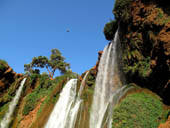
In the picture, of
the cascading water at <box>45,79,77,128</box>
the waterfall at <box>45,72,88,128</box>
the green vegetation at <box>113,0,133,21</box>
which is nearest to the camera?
the waterfall at <box>45,72,88,128</box>

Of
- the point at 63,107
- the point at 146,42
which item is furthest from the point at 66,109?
the point at 146,42

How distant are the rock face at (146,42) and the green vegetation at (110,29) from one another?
6.19ft

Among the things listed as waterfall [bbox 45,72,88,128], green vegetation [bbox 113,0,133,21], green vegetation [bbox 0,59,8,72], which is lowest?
waterfall [bbox 45,72,88,128]

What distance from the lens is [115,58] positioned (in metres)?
13.6

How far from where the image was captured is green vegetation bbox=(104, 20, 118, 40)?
53.7ft

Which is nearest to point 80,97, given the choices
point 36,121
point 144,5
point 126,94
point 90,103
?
point 90,103

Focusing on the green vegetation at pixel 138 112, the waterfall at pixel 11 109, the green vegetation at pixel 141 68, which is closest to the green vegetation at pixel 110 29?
the green vegetation at pixel 141 68

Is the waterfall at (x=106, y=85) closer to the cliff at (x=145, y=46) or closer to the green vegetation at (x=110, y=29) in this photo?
the cliff at (x=145, y=46)

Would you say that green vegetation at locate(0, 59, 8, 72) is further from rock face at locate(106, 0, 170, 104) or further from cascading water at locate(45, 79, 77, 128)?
rock face at locate(106, 0, 170, 104)

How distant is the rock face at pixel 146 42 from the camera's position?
829 centimetres

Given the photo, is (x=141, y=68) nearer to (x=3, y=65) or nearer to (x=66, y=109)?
(x=66, y=109)

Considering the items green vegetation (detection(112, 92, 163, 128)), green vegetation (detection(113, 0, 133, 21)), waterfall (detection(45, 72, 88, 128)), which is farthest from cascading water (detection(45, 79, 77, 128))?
green vegetation (detection(113, 0, 133, 21))

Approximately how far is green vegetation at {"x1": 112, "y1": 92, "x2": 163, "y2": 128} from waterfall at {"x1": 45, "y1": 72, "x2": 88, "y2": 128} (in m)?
4.90

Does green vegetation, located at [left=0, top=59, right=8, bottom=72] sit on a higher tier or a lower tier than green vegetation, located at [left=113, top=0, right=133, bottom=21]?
higher
